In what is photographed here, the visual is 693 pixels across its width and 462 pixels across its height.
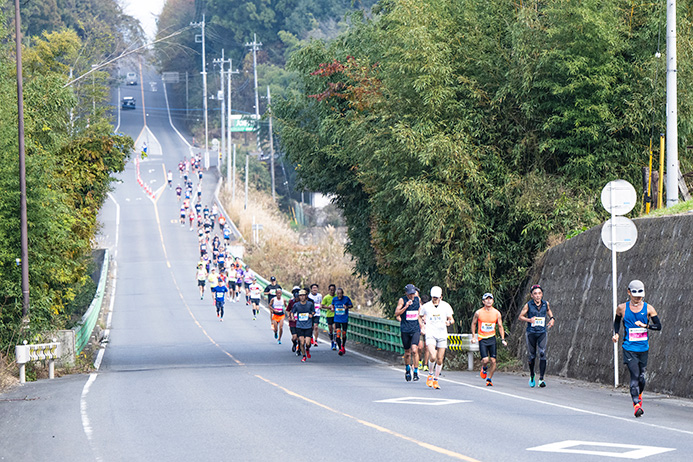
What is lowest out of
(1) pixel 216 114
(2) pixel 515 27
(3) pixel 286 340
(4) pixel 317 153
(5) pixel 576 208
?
(3) pixel 286 340

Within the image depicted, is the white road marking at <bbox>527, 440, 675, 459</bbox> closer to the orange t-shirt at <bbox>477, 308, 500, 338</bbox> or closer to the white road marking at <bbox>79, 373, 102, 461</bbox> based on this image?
the white road marking at <bbox>79, 373, 102, 461</bbox>

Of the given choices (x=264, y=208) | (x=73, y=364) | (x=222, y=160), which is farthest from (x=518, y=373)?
(x=222, y=160)

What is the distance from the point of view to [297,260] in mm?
61031

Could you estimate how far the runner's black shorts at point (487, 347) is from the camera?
56.4ft

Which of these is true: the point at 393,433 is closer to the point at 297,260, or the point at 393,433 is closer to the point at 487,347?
the point at 487,347

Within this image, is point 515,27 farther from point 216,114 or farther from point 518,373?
point 216,114

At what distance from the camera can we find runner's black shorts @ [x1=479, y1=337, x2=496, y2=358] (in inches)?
677

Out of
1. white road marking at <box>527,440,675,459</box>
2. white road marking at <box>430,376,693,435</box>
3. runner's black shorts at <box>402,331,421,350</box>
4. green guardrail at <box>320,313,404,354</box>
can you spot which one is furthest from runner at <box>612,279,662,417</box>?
green guardrail at <box>320,313,404,354</box>

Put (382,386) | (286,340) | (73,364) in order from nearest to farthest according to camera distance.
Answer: (382,386) → (73,364) → (286,340)

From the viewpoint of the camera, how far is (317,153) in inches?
1188

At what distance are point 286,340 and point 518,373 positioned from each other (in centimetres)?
1491

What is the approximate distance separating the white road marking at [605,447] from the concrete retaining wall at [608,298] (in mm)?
5050

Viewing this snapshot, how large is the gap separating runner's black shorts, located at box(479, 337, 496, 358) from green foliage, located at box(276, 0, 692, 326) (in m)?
4.83

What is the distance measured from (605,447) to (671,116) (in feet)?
36.1
